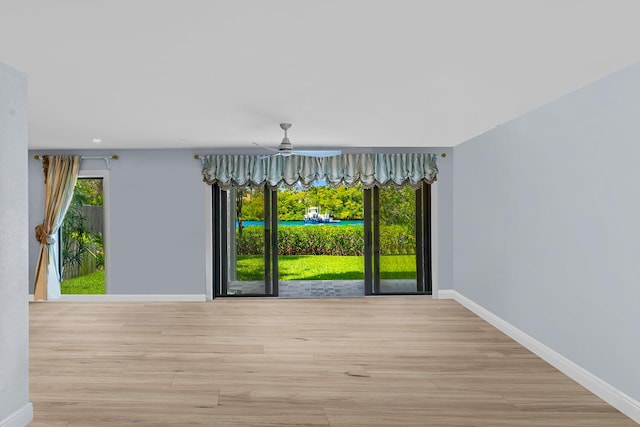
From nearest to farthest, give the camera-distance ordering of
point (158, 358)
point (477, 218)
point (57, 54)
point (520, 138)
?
point (57, 54)
point (158, 358)
point (520, 138)
point (477, 218)

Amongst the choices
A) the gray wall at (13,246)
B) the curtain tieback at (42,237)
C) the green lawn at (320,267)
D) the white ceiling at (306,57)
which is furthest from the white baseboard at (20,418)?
the green lawn at (320,267)

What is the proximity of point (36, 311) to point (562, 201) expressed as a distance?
6017 millimetres

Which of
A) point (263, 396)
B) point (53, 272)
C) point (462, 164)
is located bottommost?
point (263, 396)

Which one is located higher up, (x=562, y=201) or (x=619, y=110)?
(x=619, y=110)

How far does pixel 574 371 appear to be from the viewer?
351cm

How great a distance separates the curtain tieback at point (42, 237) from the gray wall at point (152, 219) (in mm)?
135

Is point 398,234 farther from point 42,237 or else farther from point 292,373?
point 42,237

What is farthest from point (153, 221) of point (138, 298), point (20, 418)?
point (20, 418)

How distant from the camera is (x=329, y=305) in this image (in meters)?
6.25

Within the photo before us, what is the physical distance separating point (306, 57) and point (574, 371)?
299 centimetres

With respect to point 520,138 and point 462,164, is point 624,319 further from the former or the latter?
point 462,164

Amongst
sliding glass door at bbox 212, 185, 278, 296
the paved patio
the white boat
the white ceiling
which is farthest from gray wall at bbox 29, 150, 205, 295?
the white boat

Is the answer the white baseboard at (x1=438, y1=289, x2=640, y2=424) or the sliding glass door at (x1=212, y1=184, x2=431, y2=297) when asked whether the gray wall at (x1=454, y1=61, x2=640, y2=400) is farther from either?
the sliding glass door at (x1=212, y1=184, x2=431, y2=297)

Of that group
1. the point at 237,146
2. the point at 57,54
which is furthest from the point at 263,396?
the point at 237,146
